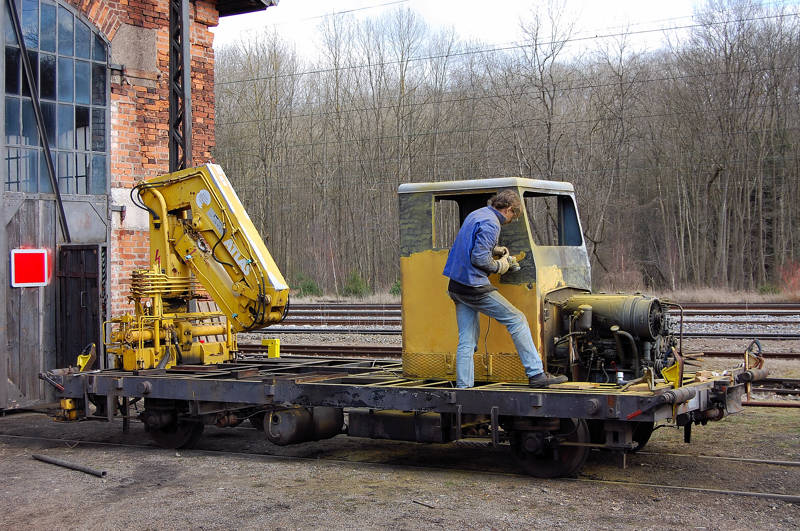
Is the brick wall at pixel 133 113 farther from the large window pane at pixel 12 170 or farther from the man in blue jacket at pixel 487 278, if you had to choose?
the man in blue jacket at pixel 487 278

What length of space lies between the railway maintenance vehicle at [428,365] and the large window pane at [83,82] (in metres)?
3.47

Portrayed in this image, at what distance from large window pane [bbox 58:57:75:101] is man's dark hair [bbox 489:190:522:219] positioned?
7470mm

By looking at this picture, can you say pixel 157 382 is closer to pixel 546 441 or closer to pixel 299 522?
pixel 299 522

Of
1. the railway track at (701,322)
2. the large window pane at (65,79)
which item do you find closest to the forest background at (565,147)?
the railway track at (701,322)

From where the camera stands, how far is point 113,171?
1153 cm

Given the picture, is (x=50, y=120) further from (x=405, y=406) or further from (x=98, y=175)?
(x=405, y=406)

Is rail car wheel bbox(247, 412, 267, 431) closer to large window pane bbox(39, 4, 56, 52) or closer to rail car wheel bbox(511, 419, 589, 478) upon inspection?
rail car wheel bbox(511, 419, 589, 478)

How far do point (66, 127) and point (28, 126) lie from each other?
1.82 ft

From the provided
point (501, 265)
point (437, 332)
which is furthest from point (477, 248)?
point (437, 332)

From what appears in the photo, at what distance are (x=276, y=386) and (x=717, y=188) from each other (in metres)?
30.9

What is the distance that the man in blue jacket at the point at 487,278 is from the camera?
634 cm

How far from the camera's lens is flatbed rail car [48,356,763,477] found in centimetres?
594

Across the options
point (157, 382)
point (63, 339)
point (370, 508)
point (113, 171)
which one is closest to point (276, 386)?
point (157, 382)

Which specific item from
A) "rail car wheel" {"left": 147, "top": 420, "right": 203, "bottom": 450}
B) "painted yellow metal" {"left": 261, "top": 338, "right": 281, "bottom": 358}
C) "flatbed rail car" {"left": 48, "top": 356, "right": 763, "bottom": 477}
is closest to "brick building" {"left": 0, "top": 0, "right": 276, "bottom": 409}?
"flatbed rail car" {"left": 48, "top": 356, "right": 763, "bottom": 477}
